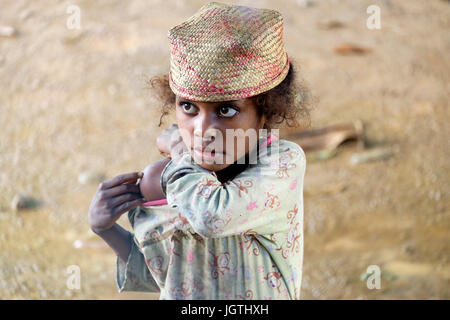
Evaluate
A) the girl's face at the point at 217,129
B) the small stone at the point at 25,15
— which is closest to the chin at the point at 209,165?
the girl's face at the point at 217,129

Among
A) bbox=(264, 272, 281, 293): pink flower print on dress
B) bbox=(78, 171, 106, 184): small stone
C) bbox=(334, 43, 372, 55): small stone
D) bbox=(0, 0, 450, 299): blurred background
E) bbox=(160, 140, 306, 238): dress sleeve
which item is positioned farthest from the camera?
bbox=(334, 43, 372, 55): small stone

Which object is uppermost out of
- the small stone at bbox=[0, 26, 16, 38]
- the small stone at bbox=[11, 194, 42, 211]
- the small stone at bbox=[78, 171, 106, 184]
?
the small stone at bbox=[0, 26, 16, 38]

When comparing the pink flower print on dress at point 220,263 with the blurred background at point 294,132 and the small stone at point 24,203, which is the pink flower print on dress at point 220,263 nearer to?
the blurred background at point 294,132

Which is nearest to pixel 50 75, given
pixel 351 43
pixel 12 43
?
pixel 12 43

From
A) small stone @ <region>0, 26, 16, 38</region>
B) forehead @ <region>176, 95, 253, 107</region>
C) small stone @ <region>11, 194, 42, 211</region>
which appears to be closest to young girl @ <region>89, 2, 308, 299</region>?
forehead @ <region>176, 95, 253, 107</region>

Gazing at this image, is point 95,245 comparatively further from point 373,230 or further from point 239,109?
point 239,109

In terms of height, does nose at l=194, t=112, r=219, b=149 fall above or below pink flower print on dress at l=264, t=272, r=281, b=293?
above

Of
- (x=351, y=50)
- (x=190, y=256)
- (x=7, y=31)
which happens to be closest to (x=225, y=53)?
(x=190, y=256)

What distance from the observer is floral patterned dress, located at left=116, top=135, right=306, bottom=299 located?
60.4 inches

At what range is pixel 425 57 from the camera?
241 inches

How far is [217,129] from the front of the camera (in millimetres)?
1599

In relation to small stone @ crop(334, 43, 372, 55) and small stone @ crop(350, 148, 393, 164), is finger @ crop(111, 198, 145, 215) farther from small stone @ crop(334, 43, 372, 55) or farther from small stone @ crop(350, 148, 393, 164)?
small stone @ crop(334, 43, 372, 55)

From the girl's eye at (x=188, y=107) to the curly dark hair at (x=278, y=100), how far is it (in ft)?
0.52

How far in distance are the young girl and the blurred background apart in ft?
6.56
